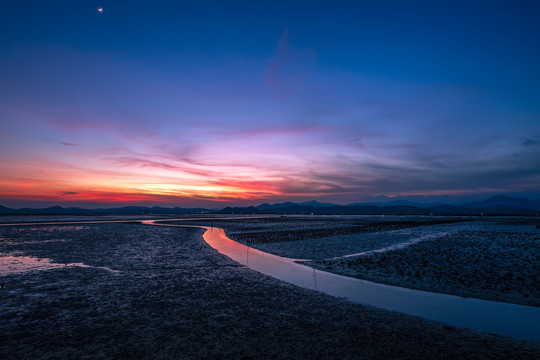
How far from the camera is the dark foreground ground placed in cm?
675

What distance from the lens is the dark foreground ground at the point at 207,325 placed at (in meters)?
6.75

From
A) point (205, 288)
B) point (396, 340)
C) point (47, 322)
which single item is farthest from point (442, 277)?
point (47, 322)

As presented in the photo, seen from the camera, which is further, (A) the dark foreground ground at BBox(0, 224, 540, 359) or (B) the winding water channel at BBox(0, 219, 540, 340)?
(B) the winding water channel at BBox(0, 219, 540, 340)

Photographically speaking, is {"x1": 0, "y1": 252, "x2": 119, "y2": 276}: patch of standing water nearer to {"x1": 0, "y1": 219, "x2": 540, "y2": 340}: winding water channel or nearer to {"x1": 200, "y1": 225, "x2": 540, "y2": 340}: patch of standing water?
{"x1": 0, "y1": 219, "x2": 540, "y2": 340}: winding water channel

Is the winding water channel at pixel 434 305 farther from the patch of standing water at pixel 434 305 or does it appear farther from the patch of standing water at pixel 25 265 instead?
the patch of standing water at pixel 25 265

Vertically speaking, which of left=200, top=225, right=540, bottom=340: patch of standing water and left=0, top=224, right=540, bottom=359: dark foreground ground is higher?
left=0, top=224, right=540, bottom=359: dark foreground ground

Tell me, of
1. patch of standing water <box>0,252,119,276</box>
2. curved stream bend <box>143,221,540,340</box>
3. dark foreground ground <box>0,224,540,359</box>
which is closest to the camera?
dark foreground ground <box>0,224,540,359</box>

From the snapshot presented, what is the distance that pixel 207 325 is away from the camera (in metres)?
8.45

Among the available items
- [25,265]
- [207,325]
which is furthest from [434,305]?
[25,265]

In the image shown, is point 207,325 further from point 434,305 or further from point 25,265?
point 25,265

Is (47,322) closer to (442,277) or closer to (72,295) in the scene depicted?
(72,295)

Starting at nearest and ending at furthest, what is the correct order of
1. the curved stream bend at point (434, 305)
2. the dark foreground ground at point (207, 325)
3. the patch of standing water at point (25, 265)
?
the dark foreground ground at point (207, 325), the curved stream bend at point (434, 305), the patch of standing water at point (25, 265)

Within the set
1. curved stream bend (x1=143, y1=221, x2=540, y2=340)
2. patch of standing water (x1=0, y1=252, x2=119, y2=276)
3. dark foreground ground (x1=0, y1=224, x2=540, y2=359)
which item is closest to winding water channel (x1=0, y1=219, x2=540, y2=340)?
curved stream bend (x1=143, y1=221, x2=540, y2=340)

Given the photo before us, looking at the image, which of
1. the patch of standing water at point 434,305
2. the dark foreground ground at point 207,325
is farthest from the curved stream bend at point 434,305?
the dark foreground ground at point 207,325
